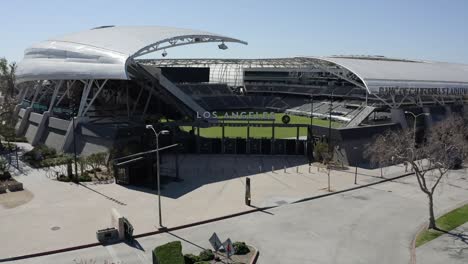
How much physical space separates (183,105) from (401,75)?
3544cm

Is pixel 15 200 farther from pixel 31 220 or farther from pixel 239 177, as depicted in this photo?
pixel 239 177

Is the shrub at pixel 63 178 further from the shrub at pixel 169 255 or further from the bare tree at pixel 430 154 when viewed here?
the bare tree at pixel 430 154

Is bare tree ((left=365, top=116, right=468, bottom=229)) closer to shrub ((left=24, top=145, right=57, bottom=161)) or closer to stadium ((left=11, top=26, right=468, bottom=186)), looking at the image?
stadium ((left=11, top=26, right=468, bottom=186))

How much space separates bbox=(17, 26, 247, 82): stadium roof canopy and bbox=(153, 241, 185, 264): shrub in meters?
29.2

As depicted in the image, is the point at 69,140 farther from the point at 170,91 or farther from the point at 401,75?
the point at 401,75

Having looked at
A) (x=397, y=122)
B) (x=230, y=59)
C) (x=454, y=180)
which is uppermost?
(x=230, y=59)

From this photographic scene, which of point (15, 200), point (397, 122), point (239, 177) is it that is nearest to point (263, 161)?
point (239, 177)

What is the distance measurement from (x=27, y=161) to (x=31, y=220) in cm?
2052

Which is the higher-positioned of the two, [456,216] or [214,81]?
[214,81]

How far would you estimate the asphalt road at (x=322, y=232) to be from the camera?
931 inches

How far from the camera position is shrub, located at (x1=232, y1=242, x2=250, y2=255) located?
23.5 m

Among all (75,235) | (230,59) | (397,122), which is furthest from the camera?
(230,59)

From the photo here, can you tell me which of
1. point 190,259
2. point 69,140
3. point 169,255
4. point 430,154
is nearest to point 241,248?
point 190,259

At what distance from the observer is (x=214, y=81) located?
4301 inches
